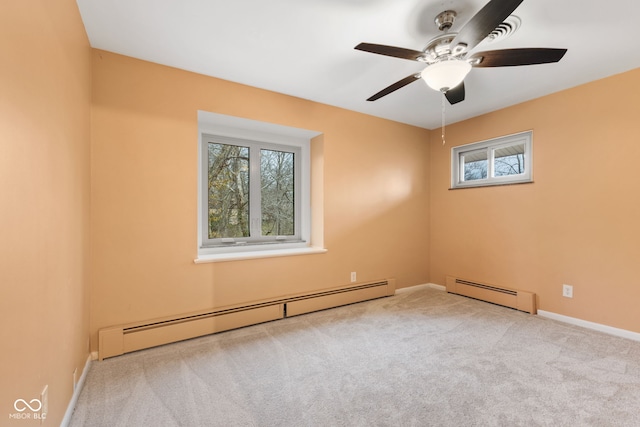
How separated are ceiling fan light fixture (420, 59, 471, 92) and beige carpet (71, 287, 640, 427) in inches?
76.0

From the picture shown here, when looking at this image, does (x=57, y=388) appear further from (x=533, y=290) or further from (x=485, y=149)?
(x=485, y=149)

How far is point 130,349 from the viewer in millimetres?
2229

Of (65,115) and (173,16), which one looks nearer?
(65,115)

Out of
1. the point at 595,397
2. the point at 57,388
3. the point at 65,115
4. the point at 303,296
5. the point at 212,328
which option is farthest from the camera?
the point at 303,296

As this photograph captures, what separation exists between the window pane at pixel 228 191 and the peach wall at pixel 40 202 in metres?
1.27

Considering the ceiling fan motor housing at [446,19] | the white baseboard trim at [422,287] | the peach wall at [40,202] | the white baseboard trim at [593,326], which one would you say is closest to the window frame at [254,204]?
the peach wall at [40,202]

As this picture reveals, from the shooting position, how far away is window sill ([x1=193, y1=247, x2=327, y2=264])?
2.64m

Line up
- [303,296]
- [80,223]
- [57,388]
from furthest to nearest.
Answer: [303,296]
[80,223]
[57,388]

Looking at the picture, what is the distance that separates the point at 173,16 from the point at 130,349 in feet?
8.06

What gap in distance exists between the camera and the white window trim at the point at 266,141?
2.82 m

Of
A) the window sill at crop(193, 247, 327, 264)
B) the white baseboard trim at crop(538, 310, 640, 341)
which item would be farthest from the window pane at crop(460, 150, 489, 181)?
the window sill at crop(193, 247, 327, 264)

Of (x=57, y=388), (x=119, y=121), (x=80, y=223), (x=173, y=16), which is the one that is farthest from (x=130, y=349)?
(x=173, y=16)

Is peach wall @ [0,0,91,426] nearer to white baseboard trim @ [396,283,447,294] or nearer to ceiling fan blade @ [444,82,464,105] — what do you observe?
ceiling fan blade @ [444,82,464,105]

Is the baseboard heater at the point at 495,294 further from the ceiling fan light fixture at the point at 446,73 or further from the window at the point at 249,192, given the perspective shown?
the ceiling fan light fixture at the point at 446,73
